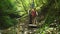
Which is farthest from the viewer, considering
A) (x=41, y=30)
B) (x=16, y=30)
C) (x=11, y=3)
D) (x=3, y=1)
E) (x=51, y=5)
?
(x=11, y=3)

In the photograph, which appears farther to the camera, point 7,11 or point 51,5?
point 7,11

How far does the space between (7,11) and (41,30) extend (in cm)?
433

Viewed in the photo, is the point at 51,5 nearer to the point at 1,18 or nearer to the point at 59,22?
the point at 59,22

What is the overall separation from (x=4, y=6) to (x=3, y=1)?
18 cm

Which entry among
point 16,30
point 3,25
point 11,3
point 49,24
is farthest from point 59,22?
point 11,3

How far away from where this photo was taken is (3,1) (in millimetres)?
5906

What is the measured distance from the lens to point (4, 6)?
19.6 feet

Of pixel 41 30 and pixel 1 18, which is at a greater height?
pixel 41 30

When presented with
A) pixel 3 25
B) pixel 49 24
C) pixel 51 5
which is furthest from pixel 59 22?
pixel 3 25

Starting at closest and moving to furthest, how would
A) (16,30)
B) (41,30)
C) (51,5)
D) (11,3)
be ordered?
1. (41,30)
2. (51,5)
3. (16,30)
4. (11,3)

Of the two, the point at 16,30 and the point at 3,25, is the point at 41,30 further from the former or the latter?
the point at 3,25

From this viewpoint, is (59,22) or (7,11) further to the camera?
(7,11)

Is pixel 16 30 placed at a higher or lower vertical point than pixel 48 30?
lower

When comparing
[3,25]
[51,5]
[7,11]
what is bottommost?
[3,25]
